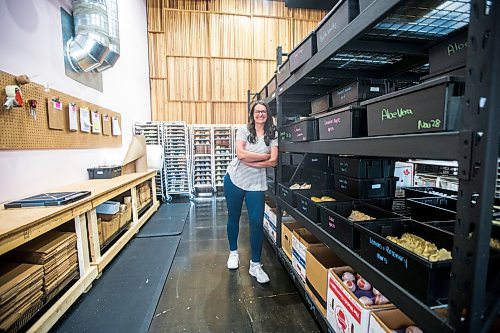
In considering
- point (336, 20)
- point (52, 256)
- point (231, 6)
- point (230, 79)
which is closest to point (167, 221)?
point (52, 256)

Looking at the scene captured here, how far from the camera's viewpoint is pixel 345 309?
1.11 metres

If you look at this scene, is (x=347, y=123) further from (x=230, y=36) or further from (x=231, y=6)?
(x=231, y=6)

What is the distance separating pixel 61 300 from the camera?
153 centimetres

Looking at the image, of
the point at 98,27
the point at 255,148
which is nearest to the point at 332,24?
the point at 255,148

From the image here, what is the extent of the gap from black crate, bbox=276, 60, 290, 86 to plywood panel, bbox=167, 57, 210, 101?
4.43 metres

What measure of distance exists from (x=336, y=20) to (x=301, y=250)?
55.9 inches

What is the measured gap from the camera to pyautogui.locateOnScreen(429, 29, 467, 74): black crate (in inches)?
34.7

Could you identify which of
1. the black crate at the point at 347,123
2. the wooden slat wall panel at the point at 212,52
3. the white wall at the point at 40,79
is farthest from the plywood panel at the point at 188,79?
the black crate at the point at 347,123

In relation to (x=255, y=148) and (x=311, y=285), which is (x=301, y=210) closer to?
(x=311, y=285)

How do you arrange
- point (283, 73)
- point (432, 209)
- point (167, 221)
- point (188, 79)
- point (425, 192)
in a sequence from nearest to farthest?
point (432, 209) < point (425, 192) < point (283, 73) < point (167, 221) < point (188, 79)

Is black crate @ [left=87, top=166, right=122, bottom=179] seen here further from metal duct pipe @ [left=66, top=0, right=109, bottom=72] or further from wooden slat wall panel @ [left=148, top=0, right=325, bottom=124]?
wooden slat wall panel @ [left=148, top=0, right=325, bottom=124]

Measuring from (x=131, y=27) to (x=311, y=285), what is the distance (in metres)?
5.35

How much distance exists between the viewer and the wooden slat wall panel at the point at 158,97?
595cm

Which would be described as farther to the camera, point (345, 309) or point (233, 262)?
point (233, 262)
